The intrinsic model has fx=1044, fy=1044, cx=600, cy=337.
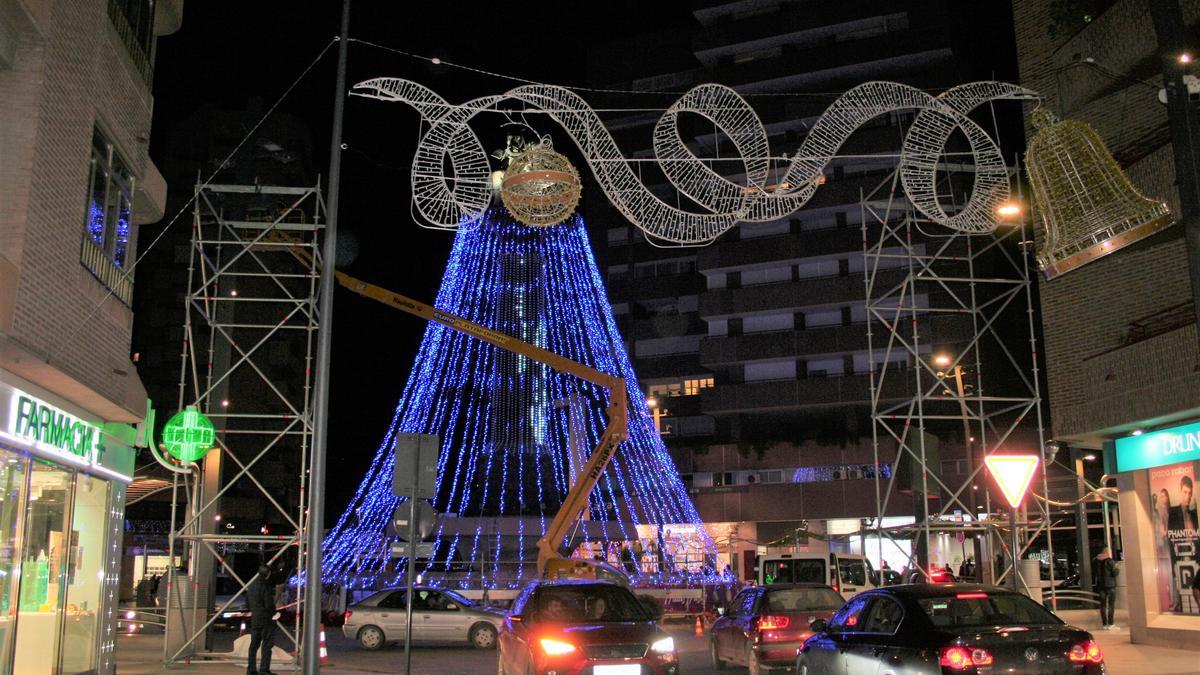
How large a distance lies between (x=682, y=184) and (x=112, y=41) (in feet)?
28.1

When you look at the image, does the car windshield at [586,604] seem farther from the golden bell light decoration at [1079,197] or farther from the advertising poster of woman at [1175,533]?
the advertising poster of woman at [1175,533]

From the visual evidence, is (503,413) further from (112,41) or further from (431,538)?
(112,41)

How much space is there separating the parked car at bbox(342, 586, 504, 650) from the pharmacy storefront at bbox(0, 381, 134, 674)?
8.20m

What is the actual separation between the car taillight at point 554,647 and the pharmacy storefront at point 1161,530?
11.7m

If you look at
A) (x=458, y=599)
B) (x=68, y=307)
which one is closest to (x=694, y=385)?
(x=458, y=599)

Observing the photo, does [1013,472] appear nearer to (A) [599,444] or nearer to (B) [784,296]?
(A) [599,444]

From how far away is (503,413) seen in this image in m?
38.7

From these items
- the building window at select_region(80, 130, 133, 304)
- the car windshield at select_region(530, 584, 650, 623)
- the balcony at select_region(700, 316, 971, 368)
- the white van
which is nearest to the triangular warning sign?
the car windshield at select_region(530, 584, 650, 623)

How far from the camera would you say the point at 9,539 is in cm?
1237

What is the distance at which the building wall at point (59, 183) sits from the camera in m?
11.5

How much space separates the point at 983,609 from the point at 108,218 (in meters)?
13.0

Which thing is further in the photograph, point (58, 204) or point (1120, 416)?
point (1120, 416)

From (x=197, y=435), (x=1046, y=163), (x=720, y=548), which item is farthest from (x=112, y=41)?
(x=720, y=548)

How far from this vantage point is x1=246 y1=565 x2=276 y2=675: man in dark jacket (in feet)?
51.5
